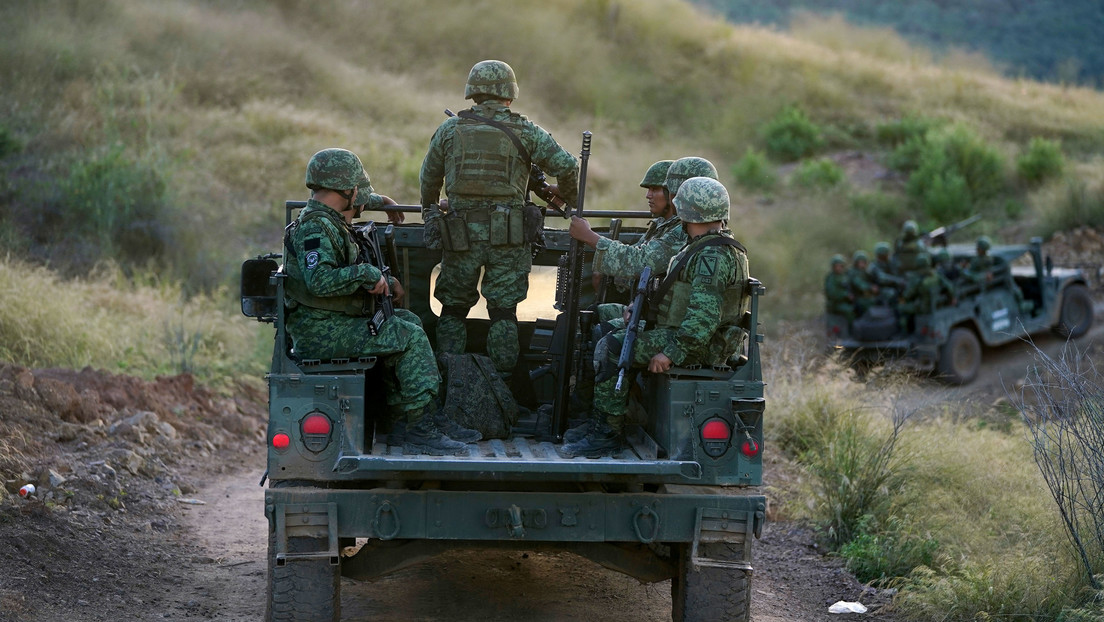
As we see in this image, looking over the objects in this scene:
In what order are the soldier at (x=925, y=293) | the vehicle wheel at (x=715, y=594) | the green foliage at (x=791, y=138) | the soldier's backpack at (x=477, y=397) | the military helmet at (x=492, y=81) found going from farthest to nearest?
the green foliage at (x=791, y=138)
the soldier at (x=925, y=293)
the military helmet at (x=492, y=81)
the soldier's backpack at (x=477, y=397)
the vehicle wheel at (x=715, y=594)

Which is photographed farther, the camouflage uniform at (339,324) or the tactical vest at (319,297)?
the tactical vest at (319,297)

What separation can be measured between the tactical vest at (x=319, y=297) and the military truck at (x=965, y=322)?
9.70m

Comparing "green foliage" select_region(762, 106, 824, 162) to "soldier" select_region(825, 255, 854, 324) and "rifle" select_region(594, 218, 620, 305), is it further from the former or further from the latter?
"rifle" select_region(594, 218, 620, 305)

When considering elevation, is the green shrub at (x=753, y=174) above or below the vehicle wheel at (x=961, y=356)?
above

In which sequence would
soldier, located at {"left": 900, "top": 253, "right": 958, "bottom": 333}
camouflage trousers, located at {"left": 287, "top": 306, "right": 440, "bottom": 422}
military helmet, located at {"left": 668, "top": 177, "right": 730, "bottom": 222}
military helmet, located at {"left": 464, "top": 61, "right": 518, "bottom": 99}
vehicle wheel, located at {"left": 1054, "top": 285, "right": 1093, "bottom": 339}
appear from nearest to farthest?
camouflage trousers, located at {"left": 287, "top": 306, "right": 440, "bottom": 422} < military helmet, located at {"left": 668, "top": 177, "right": 730, "bottom": 222} < military helmet, located at {"left": 464, "top": 61, "right": 518, "bottom": 99} < soldier, located at {"left": 900, "top": 253, "right": 958, "bottom": 333} < vehicle wheel, located at {"left": 1054, "top": 285, "right": 1093, "bottom": 339}

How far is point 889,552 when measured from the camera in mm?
6602

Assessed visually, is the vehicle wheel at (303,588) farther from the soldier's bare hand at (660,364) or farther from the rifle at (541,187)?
the rifle at (541,187)

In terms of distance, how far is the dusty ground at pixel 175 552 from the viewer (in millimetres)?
5824

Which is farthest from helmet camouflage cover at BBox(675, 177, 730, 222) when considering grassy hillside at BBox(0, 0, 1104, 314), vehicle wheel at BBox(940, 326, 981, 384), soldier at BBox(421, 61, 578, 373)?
vehicle wheel at BBox(940, 326, 981, 384)

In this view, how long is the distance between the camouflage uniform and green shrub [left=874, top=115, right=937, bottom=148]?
2217 cm

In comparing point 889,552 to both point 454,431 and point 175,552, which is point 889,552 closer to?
point 454,431

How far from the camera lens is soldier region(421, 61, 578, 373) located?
20.5 ft

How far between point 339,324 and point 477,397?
80 centimetres

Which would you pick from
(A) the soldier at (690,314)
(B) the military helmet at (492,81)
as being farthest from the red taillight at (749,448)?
(B) the military helmet at (492,81)
